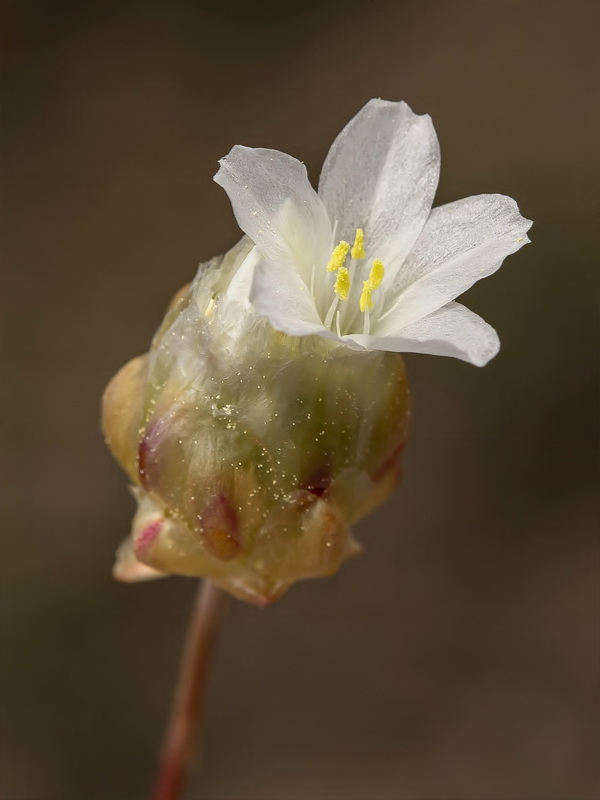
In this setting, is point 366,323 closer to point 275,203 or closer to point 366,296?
point 366,296

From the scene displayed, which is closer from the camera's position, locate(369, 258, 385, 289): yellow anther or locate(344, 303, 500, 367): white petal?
locate(344, 303, 500, 367): white petal

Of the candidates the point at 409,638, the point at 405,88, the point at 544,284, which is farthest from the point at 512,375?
the point at 405,88

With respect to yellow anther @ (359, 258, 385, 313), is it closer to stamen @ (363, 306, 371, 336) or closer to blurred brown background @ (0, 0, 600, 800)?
stamen @ (363, 306, 371, 336)

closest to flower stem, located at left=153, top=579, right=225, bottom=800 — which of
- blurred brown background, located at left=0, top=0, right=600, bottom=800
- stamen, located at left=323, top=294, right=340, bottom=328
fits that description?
stamen, located at left=323, top=294, right=340, bottom=328

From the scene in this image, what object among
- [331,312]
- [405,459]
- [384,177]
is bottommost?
[405,459]

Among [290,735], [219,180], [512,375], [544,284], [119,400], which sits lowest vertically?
[290,735]

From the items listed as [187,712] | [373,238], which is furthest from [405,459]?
[373,238]

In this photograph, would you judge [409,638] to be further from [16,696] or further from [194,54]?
[194,54]
